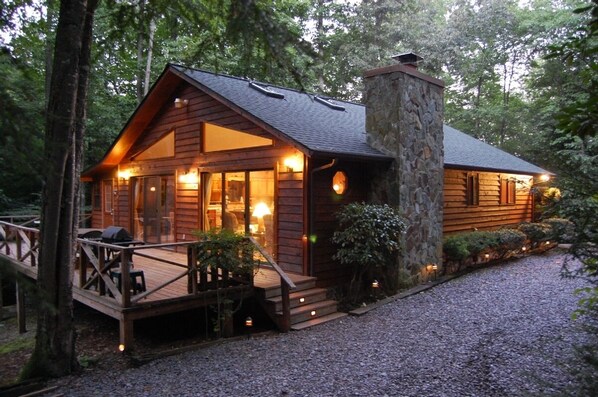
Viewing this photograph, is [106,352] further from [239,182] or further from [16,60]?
[16,60]

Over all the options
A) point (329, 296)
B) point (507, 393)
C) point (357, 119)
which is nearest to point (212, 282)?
point (329, 296)

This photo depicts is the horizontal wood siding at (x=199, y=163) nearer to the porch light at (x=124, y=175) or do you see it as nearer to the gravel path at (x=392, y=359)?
the porch light at (x=124, y=175)

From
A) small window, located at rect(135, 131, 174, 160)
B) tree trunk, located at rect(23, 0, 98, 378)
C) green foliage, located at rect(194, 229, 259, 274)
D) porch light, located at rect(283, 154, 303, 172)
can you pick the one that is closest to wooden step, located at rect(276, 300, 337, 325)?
green foliage, located at rect(194, 229, 259, 274)

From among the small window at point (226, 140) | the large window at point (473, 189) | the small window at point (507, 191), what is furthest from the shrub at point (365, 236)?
the small window at point (507, 191)

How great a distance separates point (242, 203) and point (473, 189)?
6.81 metres

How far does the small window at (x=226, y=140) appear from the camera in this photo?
28.3 ft

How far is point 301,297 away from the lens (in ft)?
23.2

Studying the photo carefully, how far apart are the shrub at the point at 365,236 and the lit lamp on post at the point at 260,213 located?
153 cm

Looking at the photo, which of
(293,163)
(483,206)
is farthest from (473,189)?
(293,163)

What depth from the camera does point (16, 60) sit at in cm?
254

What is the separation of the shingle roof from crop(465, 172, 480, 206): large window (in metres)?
0.39

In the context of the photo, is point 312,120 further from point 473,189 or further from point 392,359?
point 392,359

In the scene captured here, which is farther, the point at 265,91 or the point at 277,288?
the point at 265,91

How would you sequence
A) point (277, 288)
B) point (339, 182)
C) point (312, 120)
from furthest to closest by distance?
point (312, 120), point (339, 182), point (277, 288)
